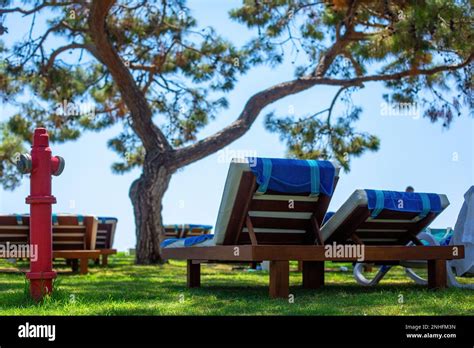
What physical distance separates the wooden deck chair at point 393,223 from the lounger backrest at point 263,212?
0.29 metres

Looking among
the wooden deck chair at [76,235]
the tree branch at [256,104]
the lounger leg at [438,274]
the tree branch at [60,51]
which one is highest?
the tree branch at [60,51]

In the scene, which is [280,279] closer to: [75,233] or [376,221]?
[376,221]

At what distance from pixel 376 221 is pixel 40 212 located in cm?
258

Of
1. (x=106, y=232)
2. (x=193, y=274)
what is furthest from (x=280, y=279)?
(x=106, y=232)

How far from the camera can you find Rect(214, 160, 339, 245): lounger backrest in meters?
4.86

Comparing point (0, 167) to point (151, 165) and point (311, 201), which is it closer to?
point (151, 165)

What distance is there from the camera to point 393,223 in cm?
585

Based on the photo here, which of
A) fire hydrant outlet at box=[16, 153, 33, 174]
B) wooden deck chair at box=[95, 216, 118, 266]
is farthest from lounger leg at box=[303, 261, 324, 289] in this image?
wooden deck chair at box=[95, 216, 118, 266]

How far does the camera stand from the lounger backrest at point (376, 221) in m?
5.42

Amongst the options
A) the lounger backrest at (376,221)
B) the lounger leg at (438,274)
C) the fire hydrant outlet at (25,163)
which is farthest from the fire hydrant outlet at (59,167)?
the lounger leg at (438,274)

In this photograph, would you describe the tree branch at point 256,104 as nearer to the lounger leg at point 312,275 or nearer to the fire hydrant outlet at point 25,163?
the lounger leg at point 312,275

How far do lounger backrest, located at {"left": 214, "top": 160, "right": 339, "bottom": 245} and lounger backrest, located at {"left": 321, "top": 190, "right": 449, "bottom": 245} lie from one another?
252 millimetres

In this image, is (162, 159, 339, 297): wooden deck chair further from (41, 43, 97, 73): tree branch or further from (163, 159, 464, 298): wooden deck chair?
(41, 43, 97, 73): tree branch

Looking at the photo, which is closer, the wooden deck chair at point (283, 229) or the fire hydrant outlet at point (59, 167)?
the fire hydrant outlet at point (59, 167)
